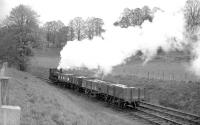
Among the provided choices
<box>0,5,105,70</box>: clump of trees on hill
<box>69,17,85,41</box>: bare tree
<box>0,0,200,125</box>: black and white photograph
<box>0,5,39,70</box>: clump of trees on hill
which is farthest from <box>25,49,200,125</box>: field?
<box>69,17,85,41</box>: bare tree

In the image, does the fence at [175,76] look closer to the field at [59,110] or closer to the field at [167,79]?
the field at [167,79]

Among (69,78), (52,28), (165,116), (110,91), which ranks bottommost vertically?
(165,116)

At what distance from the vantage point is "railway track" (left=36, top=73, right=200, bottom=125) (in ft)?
61.4

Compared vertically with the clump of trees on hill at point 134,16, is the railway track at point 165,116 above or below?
below

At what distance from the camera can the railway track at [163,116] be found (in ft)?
61.4

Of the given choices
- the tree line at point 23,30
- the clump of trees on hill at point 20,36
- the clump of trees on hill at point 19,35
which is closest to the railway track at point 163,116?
the tree line at point 23,30

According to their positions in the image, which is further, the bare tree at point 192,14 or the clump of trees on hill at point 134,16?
the clump of trees on hill at point 134,16

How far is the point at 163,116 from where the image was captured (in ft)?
67.7

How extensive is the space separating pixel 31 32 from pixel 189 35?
97.3ft

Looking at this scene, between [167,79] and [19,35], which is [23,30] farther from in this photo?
[167,79]

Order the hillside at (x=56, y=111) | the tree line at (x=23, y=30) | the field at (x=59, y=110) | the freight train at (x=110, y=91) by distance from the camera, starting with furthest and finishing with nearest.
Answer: the tree line at (x=23, y=30) < the freight train at (x=110, y=91) < the field at (x=59, y=110) < the hillside at (x=56, y=111)

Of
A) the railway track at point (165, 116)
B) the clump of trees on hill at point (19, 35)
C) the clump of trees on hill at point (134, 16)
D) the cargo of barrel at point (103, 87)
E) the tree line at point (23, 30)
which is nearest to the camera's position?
the railway track at point (165, 116)

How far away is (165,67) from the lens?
135ft

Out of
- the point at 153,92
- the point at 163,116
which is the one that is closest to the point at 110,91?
the point at 153,92
